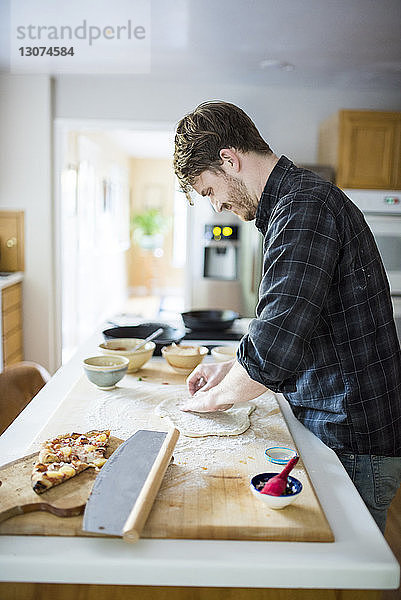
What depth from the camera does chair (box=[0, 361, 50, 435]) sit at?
1843mm

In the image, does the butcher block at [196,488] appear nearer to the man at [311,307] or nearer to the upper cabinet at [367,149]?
the man at [311,307]

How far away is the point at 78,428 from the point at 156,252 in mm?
9087

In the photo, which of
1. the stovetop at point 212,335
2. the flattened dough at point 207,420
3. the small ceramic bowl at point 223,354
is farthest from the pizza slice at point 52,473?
the stovetop at point 212,335

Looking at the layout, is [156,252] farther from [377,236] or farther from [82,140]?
[377,236]

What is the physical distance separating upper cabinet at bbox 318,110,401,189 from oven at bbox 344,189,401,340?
116 mm

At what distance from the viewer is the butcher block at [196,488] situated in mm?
938

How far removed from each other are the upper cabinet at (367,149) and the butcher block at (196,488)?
10.4 ft

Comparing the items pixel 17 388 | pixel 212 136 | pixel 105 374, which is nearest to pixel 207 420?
pixel 105 374

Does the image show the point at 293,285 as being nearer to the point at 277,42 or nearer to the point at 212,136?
the point at 212,136

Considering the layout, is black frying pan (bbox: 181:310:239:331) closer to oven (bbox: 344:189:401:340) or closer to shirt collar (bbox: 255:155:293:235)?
shirt collar (bbox: 255:155:293:235)

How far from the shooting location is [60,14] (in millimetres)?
3088

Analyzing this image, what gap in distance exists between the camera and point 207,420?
143 centimetres

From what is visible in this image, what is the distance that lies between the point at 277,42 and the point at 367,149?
123cm

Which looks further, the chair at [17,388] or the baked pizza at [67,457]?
the chair at [17,388]
